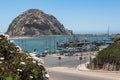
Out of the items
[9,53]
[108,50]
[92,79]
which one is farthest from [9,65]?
[108,50]

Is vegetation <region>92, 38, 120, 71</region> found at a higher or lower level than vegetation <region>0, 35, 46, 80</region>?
lower

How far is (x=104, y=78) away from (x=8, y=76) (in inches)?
1454

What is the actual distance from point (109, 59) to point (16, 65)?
1920 inches

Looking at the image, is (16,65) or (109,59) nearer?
(16,65)

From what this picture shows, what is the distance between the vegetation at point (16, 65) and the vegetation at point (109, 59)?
46045 millimetres

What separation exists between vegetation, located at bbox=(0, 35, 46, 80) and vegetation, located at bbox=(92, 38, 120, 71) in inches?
1813

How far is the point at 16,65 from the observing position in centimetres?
920

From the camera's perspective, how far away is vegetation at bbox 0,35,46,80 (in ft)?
28.9

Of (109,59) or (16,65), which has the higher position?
(16,65)

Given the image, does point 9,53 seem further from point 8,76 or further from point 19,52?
point 8,76

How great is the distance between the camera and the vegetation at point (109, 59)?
55.8 meters

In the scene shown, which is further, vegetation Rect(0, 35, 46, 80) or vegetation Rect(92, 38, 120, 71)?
vegetation Rect(92, 38, 120, 71)

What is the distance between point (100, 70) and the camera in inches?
2232

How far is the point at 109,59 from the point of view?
188 ft
